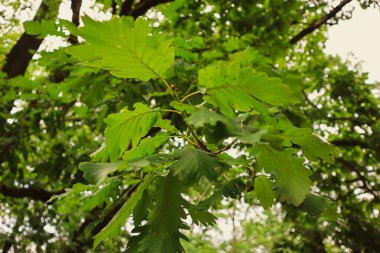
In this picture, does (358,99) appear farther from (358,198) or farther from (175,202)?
(175,202)

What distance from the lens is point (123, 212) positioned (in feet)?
3.83

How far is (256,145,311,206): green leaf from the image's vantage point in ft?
3.74

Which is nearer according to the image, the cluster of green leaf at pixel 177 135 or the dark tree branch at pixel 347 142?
the cluster of green leaf at pixel 177 135

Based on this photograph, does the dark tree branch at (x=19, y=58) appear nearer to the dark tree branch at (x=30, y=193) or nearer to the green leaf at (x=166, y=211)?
the dark tree branch at (x=30, y=193)

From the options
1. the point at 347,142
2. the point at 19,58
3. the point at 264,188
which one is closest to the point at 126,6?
the point at 19,58

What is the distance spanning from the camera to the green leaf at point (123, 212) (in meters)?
1.13

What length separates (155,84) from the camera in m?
3.31

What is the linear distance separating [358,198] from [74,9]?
677cm

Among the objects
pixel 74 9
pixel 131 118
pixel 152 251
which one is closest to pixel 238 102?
pixel 131 118

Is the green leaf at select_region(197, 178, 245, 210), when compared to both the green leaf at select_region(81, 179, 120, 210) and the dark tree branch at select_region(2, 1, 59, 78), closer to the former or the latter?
the green leaf at select_region(81, 179, 120, 210)

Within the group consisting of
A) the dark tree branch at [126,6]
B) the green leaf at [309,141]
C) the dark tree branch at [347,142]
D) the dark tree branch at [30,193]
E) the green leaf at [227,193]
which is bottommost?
the green leaf at [227,193]

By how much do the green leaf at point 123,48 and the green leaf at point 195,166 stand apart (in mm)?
287

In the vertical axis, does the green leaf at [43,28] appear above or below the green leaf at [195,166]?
above

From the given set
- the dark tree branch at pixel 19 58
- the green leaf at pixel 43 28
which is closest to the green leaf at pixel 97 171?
the green leaf at pixel 43 28
